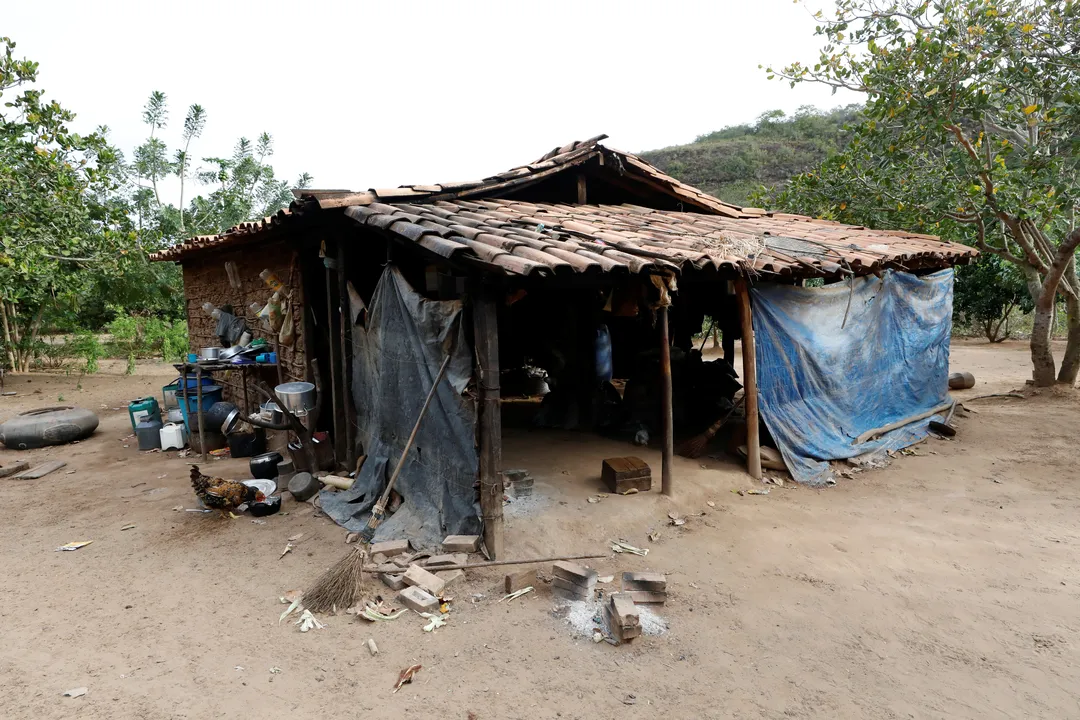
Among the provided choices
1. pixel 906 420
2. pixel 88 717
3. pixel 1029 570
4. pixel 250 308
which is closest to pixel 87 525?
pixel 88 717

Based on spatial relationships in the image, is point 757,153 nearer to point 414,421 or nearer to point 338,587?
point 414,421

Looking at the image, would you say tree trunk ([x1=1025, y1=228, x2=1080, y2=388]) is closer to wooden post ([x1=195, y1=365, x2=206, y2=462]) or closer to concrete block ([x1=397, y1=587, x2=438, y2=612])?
concrete block ([x1=397, y1=587, x2=438, y2=612])

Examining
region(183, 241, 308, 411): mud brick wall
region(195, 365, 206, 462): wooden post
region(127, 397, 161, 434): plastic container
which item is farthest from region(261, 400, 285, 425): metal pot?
region(127, 397, 161, 434): plastic container

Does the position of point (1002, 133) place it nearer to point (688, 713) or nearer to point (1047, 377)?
point (1047, 377)

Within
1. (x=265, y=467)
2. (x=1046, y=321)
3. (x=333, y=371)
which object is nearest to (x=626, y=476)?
(x=333, y=371)

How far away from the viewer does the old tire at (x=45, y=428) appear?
8547mm

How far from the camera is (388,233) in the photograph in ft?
16.7

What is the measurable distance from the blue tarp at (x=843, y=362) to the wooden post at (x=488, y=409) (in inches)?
131

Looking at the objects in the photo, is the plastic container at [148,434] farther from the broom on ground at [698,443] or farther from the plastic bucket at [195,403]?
the broom on ground at [698,443]

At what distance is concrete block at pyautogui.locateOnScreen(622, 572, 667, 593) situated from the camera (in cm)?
418

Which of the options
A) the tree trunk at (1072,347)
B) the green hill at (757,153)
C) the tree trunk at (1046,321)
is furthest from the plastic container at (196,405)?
the green hill at (757,153)

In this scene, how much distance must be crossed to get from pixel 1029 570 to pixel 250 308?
31.1ft

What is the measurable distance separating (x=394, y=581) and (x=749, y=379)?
13.5ft

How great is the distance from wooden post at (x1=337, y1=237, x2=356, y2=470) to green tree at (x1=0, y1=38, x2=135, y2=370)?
827 centimetres
